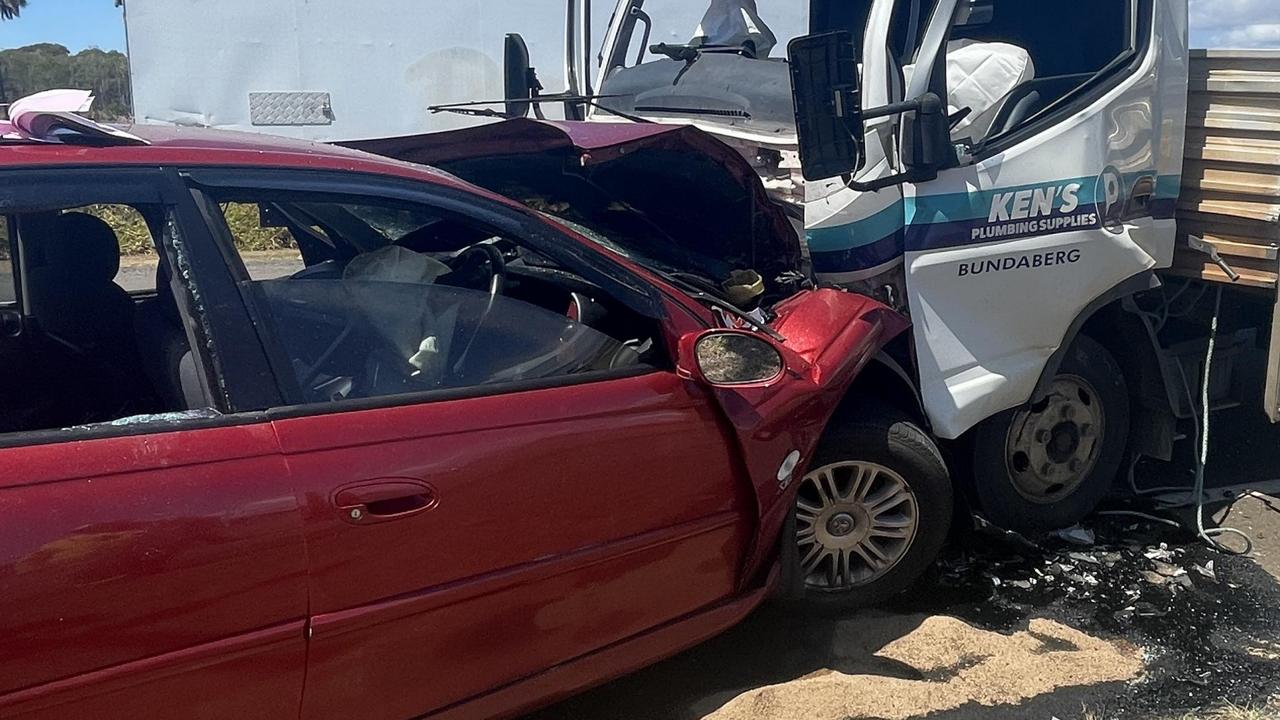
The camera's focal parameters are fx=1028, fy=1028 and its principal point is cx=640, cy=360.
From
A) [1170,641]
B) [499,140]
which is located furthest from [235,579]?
[1170,641]

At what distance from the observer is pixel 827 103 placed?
3.21m

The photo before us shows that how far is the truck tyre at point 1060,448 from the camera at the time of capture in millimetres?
3947

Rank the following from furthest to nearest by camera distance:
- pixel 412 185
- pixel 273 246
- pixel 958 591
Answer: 1. pixel 958 591
2. pixel 273 246
3. pixel 412 185

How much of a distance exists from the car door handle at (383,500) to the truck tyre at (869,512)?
144cm

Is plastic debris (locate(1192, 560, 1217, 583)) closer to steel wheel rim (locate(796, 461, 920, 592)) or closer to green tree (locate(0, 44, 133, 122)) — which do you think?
steel wheel rim (locate(796, 461, 920, 592))

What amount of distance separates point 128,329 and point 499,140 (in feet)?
4.24

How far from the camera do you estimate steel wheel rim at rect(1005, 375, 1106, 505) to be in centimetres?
403

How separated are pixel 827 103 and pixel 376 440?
1.82 m

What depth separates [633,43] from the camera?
5.30 meters

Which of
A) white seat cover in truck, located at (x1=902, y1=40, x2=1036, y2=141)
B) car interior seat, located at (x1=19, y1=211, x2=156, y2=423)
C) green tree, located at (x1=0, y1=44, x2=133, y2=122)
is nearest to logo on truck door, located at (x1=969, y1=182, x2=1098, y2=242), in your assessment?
white seat cover in truck, located at (x1=902, y1=40, x2=1036, y2=141)

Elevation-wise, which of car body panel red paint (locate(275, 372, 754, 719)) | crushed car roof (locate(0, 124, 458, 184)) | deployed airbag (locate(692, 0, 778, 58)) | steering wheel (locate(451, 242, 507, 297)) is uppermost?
deployed airbag (locate(692, 0, 778, 58))

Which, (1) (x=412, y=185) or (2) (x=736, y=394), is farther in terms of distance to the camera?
(2) (x=736, y=394)

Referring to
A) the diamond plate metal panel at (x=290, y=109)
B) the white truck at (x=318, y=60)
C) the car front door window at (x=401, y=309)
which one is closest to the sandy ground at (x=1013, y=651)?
the car front door window at (x=401, y=309)

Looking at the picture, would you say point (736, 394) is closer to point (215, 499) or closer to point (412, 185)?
point (412, 185)
